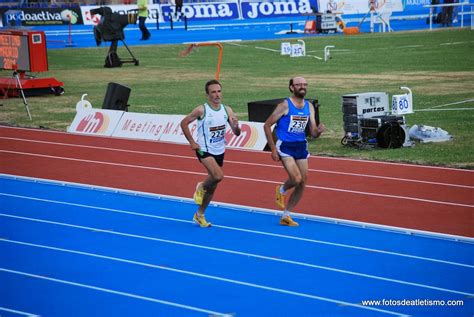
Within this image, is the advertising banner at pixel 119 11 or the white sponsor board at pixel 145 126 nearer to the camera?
the white sponsor board at pixel 145 126

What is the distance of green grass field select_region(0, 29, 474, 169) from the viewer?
64.3 feet

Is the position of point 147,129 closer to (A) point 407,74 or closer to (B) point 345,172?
(B) point 345,172

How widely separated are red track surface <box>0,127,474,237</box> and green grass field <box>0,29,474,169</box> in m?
1.29

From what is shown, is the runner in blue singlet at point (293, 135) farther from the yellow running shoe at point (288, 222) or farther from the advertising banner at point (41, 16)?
the advertising banner at point (41, 16)

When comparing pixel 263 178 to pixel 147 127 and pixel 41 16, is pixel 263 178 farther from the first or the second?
pixel 41 16

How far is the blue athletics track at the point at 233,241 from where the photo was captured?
9.12 metres

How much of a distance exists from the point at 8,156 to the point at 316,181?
6251mm

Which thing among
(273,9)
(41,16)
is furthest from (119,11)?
(273,9)

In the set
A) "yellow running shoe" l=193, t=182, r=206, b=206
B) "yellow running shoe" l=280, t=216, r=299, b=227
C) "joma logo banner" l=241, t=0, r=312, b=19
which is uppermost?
"yellow running shoe" l=193, t=182, r=206, b=206

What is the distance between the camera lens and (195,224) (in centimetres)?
1245

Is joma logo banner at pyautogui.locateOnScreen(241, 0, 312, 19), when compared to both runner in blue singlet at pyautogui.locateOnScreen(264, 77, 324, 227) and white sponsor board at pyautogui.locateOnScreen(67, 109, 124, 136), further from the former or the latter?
runner in blue singlet at pyautogui.locateOnScreen(264, 77, 324, 227)

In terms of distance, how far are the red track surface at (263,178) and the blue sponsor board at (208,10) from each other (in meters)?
37.0

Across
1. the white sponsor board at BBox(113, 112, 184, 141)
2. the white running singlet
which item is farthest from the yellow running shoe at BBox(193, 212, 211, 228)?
the white sponsor board at BBox(113, 112, 184, 141)

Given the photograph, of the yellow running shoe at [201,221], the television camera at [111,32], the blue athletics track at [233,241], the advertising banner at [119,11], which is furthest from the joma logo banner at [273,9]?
the yellow running shoe at [201,221]
